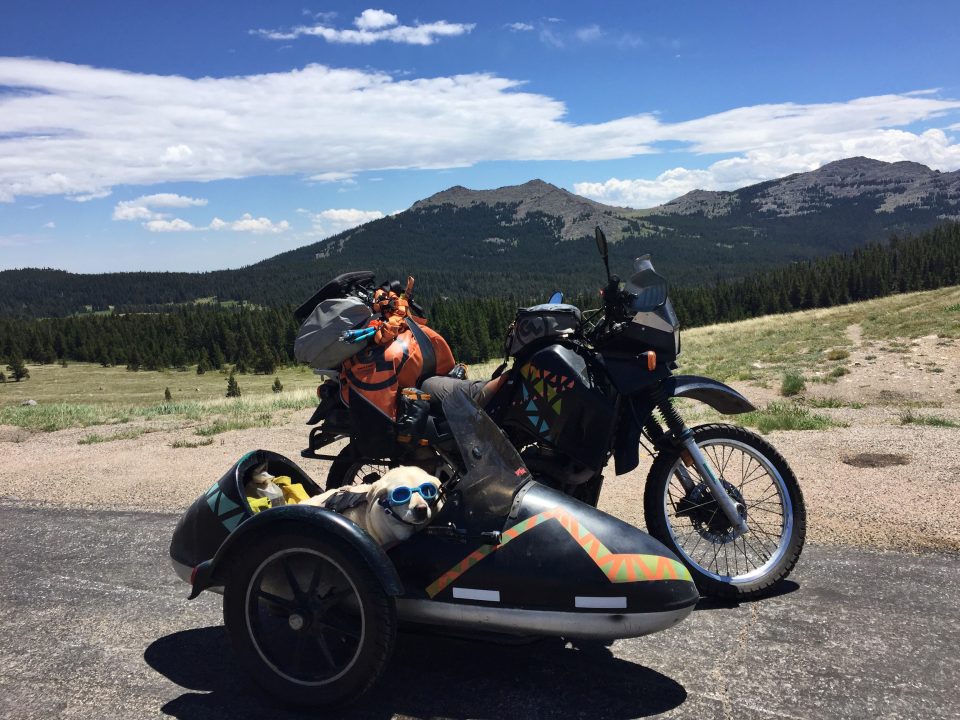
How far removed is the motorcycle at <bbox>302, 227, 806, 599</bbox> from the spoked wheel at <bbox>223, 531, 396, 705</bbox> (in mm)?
1403

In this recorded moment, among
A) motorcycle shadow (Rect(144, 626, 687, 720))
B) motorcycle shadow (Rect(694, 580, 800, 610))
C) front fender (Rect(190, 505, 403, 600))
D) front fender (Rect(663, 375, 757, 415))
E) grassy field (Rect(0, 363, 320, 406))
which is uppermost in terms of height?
front fender (Rect(663, 375, 757, 415))

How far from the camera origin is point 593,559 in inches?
129

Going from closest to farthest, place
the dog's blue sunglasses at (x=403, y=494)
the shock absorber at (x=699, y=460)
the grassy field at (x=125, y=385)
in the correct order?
the dog's blue sunglasses at (x=403, y=494), the shock absorber at (x=699, y=460), the grassy field at (x=125, y=385)

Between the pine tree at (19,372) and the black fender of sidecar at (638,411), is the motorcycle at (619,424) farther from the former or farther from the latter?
the pine tree at (19,372)

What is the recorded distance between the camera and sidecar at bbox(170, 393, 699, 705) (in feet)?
10.6

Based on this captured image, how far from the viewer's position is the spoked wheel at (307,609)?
3201 millimetres

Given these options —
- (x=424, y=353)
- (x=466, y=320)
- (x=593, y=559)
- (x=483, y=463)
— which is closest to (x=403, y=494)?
(x=483, y=463)

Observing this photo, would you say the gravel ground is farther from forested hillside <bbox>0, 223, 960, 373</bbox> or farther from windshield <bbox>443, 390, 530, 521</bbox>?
forested hillside <bbox>0, 223, 960, 373</bbox>

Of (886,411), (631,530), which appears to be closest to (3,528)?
(631,530)

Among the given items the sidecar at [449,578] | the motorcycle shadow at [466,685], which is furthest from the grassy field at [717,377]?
the sidecar at [449,578]

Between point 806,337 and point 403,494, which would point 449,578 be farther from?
point 806,337

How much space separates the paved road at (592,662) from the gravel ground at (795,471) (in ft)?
2.57

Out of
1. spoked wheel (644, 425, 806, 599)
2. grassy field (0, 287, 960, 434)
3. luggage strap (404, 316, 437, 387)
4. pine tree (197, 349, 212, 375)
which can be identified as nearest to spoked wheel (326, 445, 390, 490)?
luggage strap (404, 316, 437, 387)

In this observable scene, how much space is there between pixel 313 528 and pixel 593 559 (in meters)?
1.41
